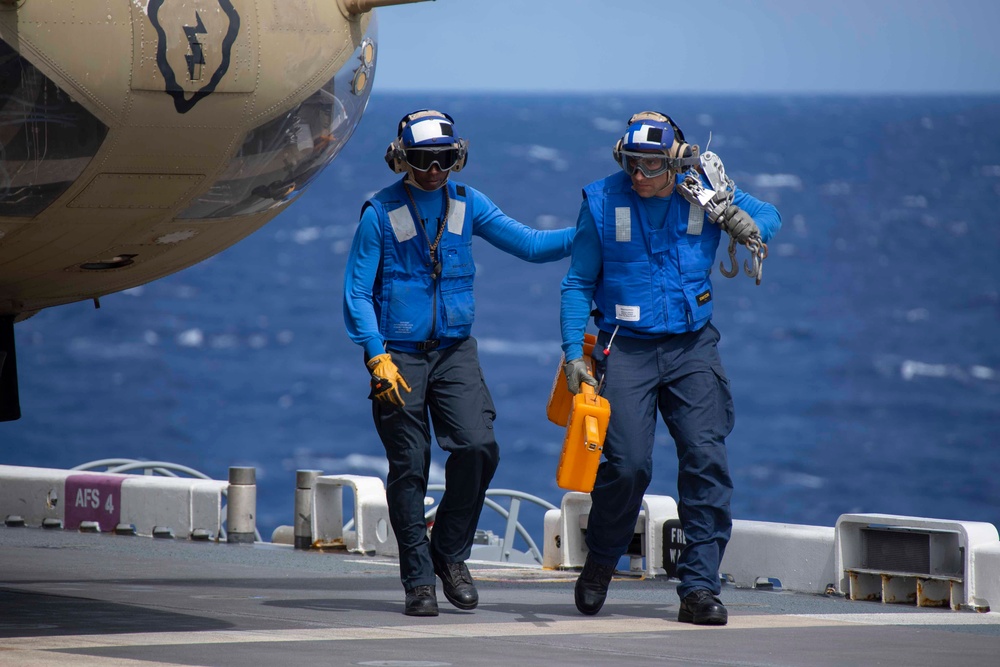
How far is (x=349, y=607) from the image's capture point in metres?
6.98

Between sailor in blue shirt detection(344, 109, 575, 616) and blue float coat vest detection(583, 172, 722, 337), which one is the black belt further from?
blue float coat vest detection(583, 172, 722, 337)

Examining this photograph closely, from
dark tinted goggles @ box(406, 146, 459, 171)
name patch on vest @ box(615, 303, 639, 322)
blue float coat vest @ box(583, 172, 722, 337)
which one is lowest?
name patch on vest @ box(615, 303, 639, 322)

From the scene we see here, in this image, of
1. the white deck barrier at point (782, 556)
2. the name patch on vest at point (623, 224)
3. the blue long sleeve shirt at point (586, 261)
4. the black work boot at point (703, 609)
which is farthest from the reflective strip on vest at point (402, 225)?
the white deck barrier at point (782, 556)

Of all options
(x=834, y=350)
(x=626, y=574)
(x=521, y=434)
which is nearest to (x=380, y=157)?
(x=834, y=350)

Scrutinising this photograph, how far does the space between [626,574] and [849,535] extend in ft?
4.41

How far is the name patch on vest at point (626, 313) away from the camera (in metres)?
6.64

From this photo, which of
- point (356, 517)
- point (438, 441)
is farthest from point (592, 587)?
point (356, 517)

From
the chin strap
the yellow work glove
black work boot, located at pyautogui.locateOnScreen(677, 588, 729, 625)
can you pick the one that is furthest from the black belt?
black work boot, located at pyautogui.locateOnScreen(677, 588, 729, 625)

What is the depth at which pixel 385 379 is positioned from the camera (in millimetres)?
6547

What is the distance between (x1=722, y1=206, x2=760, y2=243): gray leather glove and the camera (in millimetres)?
6547

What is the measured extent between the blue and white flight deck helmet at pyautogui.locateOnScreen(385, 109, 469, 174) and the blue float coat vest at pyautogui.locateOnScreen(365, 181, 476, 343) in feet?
0.46

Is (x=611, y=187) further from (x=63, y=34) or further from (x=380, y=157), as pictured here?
(x=380, y=157)

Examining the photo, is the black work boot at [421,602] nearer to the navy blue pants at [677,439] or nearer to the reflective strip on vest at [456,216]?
the navy blue pants at [677,439]

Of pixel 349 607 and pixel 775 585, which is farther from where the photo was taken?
pixel 775 585
